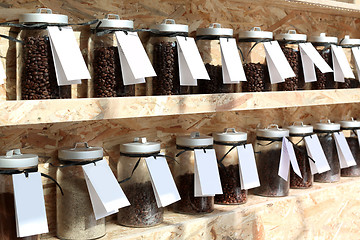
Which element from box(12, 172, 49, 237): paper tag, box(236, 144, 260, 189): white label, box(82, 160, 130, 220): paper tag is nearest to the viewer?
box(12, 172, 49, 237): paper tag

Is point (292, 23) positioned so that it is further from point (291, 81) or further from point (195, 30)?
point (195, 30)

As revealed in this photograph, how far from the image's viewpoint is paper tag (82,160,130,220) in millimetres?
1423

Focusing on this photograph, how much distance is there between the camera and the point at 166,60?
158 cm

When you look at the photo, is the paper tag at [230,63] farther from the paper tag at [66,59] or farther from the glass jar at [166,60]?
the paper tag at [66,59]

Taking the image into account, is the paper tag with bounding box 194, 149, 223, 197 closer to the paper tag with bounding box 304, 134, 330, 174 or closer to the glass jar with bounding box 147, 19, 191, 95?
the glass jar with bounding box 147, 19, 191, 95

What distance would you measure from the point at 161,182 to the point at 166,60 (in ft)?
1.30

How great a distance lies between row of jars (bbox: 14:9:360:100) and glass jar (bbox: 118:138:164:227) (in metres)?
0.20

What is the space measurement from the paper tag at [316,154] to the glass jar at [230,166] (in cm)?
36

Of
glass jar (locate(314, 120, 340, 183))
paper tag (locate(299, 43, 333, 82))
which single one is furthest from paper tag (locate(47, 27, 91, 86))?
glass jar (locate(314, 120, 340, 183))

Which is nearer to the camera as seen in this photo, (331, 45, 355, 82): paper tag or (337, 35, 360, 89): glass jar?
(331, 45, 355, 82): paper tag

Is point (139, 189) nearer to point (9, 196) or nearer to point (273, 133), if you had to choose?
point (9, 196)

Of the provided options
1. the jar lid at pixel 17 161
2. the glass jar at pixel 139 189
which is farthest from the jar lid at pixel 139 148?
the jar lid at pixel 17 161

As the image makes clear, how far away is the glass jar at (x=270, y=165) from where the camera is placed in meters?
1.92

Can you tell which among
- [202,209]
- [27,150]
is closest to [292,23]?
[202,209]
